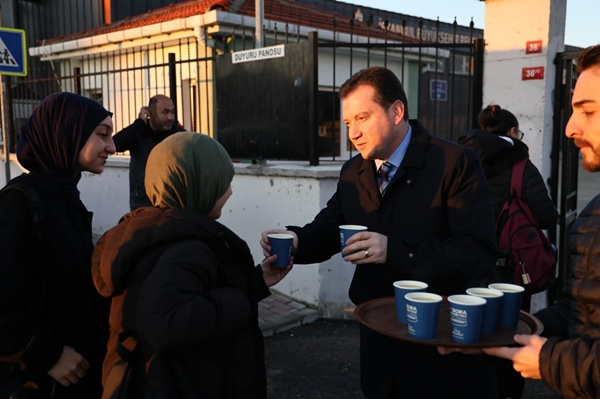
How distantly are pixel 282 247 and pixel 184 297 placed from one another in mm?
755

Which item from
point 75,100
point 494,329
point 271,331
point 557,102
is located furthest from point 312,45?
point 494,329

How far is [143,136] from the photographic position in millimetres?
5660

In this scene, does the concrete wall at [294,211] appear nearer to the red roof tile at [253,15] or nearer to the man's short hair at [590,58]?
the man's short hair at [590,58]

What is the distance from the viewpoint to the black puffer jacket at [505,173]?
371 centimetres

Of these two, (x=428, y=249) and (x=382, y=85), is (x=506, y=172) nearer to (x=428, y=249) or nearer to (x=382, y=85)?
(x=382, y=85)

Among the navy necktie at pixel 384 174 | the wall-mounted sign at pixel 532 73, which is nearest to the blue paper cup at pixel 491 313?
the navy necktie at pixel 384 174

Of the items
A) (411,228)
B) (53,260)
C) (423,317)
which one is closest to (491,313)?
(423,317)

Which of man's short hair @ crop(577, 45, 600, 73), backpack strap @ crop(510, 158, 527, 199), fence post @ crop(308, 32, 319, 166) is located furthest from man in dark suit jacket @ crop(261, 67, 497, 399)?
fence post @ crop(308, 32, 319, 166)

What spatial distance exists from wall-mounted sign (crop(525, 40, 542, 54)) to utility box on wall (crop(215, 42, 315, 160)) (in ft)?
6.84

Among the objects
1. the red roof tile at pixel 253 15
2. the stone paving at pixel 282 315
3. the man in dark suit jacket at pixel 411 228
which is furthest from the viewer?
the red roof tile at pixel 253 15

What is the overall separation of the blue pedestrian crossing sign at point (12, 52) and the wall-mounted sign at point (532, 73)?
6098 millimetres

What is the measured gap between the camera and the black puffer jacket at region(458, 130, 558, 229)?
12.2ft

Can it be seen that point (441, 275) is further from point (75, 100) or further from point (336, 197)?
point (75, 100)

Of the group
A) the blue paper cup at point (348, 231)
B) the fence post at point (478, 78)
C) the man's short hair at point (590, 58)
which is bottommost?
the blue paper cup at point (348, 231)
